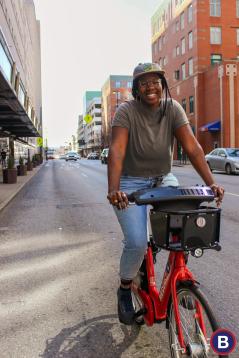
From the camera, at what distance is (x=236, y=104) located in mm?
42938

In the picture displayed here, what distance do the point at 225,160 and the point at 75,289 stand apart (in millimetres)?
21966

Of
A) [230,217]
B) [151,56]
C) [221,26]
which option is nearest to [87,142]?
[151,56]

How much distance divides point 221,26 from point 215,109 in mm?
11416

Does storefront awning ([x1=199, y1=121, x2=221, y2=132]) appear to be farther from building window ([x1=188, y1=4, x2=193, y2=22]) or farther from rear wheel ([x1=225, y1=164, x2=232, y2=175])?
rear wheel ([x1=225, y1=164, x2=232, y2=175])

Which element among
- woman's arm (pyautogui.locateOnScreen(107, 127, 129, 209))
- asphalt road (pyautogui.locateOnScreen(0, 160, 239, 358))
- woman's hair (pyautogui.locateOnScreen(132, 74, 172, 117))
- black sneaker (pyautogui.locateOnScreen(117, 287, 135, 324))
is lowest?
asphalt road (pyautogui.locateOnScreen(0, 160, 239, 358))

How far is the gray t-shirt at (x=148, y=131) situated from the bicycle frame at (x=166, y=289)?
25.5 inches

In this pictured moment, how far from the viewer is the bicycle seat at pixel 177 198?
256cm

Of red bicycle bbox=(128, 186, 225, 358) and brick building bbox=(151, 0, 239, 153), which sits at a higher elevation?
brick building bbox=(151, 0, 239, 153)

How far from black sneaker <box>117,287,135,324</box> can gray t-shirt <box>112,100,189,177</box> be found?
0.92m

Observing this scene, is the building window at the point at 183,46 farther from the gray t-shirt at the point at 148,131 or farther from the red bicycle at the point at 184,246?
the red bicycle at the point at 184,246

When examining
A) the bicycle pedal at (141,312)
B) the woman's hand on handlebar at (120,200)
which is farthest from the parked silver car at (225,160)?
the woman's hand on handlebar at (120,200)

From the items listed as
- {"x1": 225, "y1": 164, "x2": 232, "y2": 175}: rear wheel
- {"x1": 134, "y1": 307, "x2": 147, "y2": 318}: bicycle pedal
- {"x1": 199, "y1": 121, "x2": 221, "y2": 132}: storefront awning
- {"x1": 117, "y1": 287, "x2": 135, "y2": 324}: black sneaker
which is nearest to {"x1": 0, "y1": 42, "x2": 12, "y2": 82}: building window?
{"x1": 225, "y1": 164, "x2": 232, "y2": 175}: rear wheel

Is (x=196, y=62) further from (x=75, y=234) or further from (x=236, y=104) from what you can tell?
(x=75, y=234)

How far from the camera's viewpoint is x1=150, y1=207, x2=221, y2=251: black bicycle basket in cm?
249
